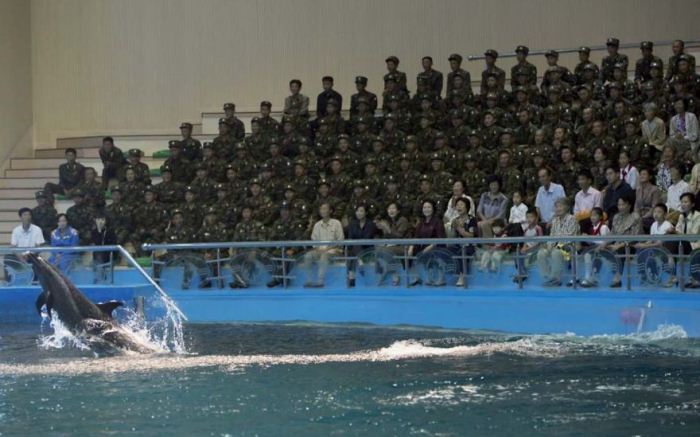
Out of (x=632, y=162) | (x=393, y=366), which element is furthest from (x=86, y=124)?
(x=393, y=366)

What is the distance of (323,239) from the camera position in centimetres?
1944

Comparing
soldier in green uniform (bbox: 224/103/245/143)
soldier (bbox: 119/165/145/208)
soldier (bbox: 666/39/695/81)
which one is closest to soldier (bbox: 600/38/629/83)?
soldier (bbox: 666/39/695/81)

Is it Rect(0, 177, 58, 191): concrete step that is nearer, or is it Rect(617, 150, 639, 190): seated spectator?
Rect(617, 150, 639, 190): seated spectator

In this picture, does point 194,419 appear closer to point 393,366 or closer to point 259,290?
point 393,366

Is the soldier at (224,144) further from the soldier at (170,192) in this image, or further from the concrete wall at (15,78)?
the concrete wall at (15,78)

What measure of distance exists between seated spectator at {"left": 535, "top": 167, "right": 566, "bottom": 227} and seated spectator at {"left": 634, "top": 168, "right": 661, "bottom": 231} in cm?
123

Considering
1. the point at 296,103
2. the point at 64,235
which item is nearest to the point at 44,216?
the point at 64,235

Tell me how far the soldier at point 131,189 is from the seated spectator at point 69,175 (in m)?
1.68

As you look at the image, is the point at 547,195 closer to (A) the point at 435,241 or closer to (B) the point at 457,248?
(B) the point at 457,248

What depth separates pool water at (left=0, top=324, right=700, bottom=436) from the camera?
10891mm

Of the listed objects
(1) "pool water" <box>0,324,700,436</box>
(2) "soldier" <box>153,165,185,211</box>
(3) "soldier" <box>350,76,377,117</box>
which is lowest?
(1) "pool water" <box>0,324,700,436</box>

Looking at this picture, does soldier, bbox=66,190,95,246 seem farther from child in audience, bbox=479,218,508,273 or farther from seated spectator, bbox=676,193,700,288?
seated spectator, bbox=676,193,700,288

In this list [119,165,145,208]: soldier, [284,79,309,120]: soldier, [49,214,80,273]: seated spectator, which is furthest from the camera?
[284,79,309,120]: soldier

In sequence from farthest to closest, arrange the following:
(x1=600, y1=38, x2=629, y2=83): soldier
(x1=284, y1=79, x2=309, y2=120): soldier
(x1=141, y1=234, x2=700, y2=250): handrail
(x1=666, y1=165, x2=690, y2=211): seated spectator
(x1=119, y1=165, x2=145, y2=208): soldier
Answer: (x1=284, y1=79, x2=309, y2=120): soldier
(x1=119, y1=165, x2=145, y2=208): soldier
(x1=600, y1=38, x2=629, y2=83): soldier
(x1=666, y1=165, x2=690, y2=211): seated spectator
(x1=141, y1=234, x2=700, y2=250): handrail
